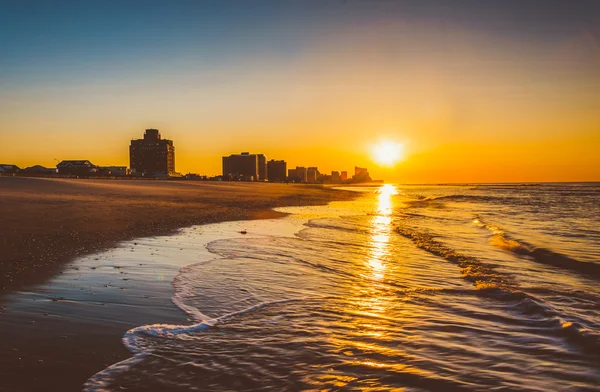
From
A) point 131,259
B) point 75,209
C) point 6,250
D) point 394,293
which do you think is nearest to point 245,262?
point 131,259

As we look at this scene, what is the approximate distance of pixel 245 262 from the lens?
12.4 m

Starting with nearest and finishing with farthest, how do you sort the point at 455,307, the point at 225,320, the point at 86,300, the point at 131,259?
the point at 225,320, the point at 86,300, the point at 455,307, the point at 131,259

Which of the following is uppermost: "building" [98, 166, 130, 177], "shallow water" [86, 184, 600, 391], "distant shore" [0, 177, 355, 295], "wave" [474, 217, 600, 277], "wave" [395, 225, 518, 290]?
"building" [98, 166, 130, 177]

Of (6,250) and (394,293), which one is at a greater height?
(6,250)

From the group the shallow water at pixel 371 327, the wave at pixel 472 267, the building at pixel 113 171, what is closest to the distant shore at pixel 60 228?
the shallow water at pixel 371 327

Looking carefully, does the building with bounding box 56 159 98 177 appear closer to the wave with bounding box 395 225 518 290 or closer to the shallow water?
the wave with bounding box 395 225 518 290

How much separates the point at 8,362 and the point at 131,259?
7.05 m

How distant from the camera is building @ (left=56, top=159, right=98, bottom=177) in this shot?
5285 inches

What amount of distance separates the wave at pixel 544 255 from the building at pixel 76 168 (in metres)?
137

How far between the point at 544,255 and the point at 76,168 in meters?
145

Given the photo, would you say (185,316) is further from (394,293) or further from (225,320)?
(394,293)

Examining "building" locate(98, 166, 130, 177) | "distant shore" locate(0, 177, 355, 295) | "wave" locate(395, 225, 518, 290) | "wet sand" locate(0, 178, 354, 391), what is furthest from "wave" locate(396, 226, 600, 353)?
"building" locate(98, 166, 130, 177)

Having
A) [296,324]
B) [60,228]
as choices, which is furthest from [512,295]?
[60,228]

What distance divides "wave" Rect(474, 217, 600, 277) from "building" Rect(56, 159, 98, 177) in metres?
137
